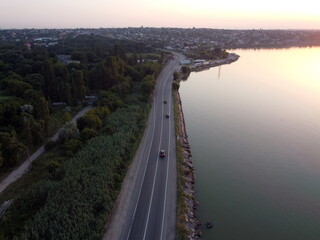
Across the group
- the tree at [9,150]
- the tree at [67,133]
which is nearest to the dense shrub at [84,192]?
the tree at [67,133]

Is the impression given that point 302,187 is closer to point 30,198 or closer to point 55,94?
point 30,198

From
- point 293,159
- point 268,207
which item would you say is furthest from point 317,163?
point 268,207

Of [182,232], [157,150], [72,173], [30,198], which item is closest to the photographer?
[182,232]

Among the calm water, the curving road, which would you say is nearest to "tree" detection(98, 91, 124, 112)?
the curving road

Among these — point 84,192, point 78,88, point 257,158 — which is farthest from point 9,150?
point 257,158

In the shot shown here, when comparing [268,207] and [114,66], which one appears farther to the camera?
[114,66]

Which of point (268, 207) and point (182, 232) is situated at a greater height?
point (182, 232)

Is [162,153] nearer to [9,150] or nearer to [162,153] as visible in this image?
[162,153]
